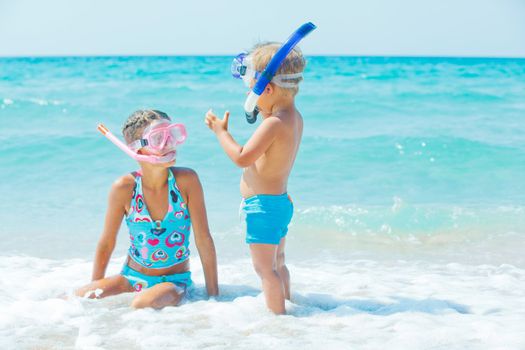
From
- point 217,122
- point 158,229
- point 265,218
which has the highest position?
point 217,122

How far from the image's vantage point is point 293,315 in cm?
344

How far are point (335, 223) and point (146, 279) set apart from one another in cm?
275

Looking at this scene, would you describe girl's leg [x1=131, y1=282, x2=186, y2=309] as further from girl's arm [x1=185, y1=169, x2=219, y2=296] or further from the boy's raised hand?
the boy's raised hand

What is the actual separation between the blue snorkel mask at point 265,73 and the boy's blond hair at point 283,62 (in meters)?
0.02

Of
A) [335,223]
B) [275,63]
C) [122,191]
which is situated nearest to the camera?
[275,63]

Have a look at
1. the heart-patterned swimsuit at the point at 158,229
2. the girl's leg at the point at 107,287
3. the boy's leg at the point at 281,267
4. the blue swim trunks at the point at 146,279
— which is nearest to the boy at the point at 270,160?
the boy's leg at the point at 281,267

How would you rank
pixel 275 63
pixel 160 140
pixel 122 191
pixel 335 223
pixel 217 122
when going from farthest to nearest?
1. pixel 335 223
2. pixel 122 191
3. pixel 160 140
4. pixel 217 122
5. pixel 275 63

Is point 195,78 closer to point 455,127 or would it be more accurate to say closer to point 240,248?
point 455,127

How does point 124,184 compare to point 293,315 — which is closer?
point 293,315

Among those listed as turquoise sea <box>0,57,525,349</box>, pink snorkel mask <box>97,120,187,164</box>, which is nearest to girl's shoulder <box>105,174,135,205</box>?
pink snorkel mask <box>97,120,187,164</box>

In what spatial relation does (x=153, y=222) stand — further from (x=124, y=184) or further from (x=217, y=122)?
(x=217, y=122)

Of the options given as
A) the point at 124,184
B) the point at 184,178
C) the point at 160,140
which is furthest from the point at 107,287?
the point at 160,140

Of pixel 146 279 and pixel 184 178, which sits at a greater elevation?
pixel 184 178

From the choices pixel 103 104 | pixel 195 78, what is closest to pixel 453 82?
pixel 195 78
